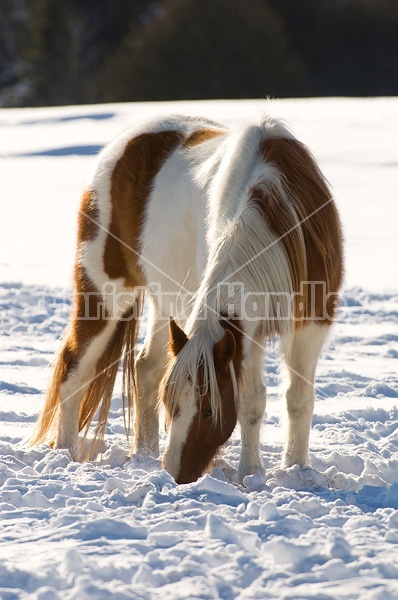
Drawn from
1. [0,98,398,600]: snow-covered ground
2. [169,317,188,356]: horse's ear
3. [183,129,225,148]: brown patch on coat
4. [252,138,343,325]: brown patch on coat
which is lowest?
[0,98,398,600]: snow-covered ground

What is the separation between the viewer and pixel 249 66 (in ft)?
94.7

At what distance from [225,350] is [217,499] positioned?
1.70ft

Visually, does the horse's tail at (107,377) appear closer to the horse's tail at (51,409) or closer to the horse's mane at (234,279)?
the horse's tail at (51,409)

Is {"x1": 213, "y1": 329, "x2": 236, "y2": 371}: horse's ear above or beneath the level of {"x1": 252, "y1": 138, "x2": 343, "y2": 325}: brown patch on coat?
beneath

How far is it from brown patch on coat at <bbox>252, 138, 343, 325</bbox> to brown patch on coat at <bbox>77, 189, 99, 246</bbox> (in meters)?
1.12

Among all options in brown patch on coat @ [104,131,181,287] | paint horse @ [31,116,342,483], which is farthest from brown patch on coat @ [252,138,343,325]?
brown patch on coat @ [104,131,181,287]

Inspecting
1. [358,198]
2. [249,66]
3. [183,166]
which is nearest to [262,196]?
[183,166]

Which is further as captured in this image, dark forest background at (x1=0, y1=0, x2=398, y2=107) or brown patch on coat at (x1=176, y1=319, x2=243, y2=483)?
dark forest background at (x1=0, y1=0, x2=398, y2=107)

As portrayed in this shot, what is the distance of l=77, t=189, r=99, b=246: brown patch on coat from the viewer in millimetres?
4543

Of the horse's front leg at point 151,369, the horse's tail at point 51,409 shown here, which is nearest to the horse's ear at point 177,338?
the horse's front leg at point 151,369

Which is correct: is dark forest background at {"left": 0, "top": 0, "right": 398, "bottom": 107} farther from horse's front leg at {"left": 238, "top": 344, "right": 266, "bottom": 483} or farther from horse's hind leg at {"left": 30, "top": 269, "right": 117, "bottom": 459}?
horse's front leg at {"left": 238, "top": 344, "right": 266, "bottom": 483}

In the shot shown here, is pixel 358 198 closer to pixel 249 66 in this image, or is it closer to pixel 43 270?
pixel 43 270

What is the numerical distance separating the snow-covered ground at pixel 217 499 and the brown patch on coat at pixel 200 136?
0.29 metres

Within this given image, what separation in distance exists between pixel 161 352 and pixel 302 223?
1296 millimetres
